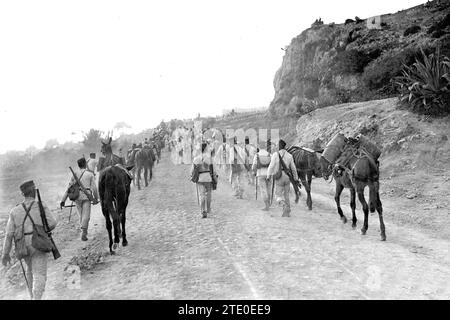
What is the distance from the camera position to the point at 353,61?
30.1 m

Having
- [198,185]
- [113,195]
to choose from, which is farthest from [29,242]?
[198,185]

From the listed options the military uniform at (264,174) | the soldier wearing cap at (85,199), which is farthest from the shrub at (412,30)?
the soldier wearing cap at (85,199)

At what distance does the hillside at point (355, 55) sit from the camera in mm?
25047

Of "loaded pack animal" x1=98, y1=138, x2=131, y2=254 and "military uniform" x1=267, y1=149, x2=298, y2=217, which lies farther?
"military uniform" x1=267, y1=149, x2=298, y2=217

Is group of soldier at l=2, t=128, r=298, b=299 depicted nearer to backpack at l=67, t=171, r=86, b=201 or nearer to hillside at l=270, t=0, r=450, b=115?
backpack at l=67, t=171, r=86, b=201

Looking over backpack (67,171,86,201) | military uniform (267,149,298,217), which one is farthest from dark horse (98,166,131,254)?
military uniform (267,149,298,217)

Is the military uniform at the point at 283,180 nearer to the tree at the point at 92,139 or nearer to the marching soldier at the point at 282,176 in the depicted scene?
the marching soldier at the point at 282,176

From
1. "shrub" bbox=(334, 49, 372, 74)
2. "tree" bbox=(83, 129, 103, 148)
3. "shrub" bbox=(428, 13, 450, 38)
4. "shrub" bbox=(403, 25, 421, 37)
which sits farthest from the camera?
"tree" bbox=(83, 129, 103, 148)

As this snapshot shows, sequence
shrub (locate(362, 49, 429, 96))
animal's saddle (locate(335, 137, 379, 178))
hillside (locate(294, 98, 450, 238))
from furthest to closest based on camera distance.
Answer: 1. shrub (locate(362, 49, 429, 96))
2. hillside (locate(294, 98, 450, 238))
3. animal's saddle (locate(335, 137, 379, 178))

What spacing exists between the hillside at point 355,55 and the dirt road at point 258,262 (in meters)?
17.4

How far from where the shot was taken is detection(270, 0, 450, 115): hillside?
25.0 metres

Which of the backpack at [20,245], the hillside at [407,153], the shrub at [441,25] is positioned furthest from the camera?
the shrub at [441,25]

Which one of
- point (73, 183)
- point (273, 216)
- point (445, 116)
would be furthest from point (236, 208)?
point (445, 116)

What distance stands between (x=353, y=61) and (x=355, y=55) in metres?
0.78
